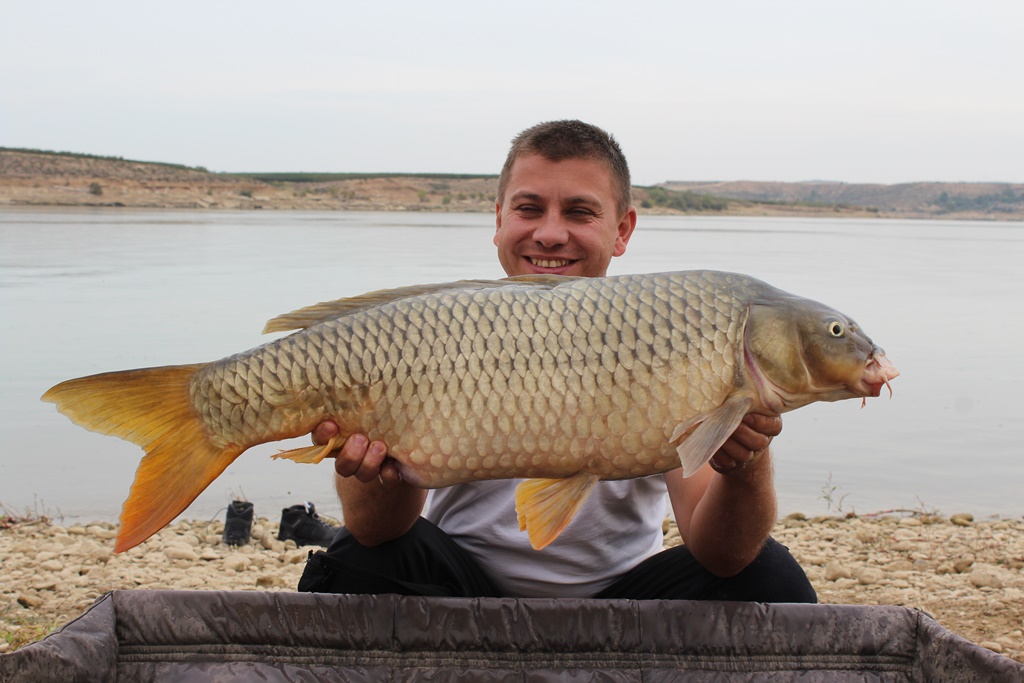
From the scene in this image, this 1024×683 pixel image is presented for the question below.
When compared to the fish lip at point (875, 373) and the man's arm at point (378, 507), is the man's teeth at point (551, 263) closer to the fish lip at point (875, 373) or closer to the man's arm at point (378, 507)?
the man's arm at point (378, 507)

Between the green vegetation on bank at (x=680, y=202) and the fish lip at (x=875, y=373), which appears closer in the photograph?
the fish lip at (x=875, y=373)

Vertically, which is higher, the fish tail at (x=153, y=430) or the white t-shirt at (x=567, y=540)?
the fish tail at (x=153, y=430)

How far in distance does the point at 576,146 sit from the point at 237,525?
1.67 meters

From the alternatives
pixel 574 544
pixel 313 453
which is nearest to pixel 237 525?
pixel 574 544

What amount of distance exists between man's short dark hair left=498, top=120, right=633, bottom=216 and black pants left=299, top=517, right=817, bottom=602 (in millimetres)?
913

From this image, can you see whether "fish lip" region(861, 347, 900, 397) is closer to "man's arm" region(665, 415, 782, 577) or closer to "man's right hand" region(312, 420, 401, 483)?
"man's arm" region(665, 415, 782, 577)

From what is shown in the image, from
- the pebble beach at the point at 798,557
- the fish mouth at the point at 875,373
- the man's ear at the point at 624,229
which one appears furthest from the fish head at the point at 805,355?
the pebble beach at the point at 798,557

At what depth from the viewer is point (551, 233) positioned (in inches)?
90.0

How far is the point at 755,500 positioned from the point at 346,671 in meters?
0.80

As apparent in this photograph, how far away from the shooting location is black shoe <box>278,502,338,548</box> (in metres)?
3.23

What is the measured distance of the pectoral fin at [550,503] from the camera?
152cm

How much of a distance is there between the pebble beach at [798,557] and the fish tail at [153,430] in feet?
3.24

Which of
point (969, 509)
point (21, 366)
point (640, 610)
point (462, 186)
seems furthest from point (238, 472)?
point (462, 186)

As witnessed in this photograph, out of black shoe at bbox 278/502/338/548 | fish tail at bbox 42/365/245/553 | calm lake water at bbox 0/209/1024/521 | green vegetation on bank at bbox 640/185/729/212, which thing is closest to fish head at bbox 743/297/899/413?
fish tail at bbox 42/365/245/553
